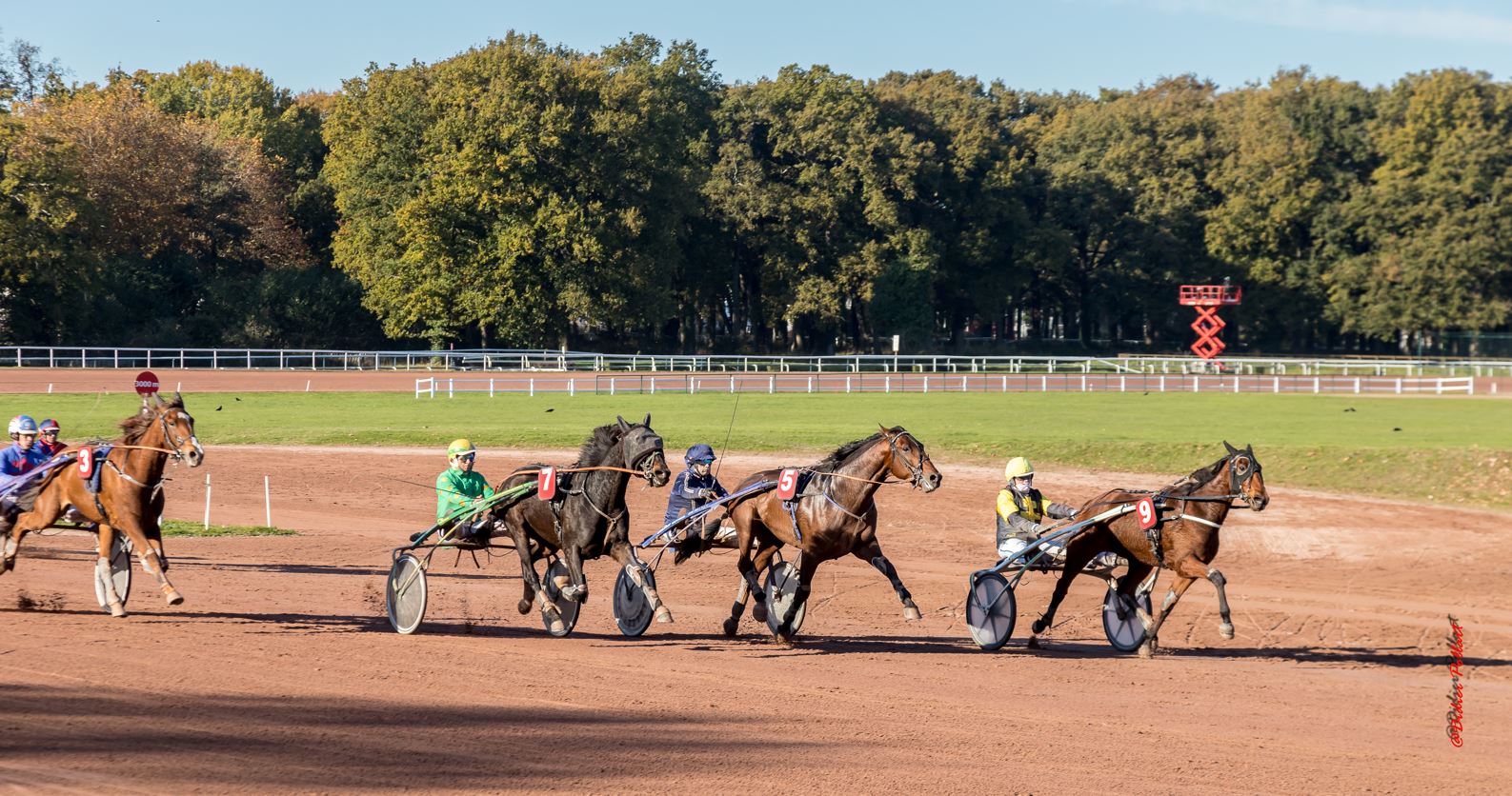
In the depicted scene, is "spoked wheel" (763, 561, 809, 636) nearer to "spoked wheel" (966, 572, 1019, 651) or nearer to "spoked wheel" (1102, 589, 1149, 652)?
"spoked wheel" (966, 572, 1019, 651)

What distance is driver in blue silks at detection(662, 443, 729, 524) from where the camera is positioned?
12047 millimetres

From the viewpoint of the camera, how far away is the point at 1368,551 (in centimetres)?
1823

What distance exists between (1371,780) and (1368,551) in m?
11.2

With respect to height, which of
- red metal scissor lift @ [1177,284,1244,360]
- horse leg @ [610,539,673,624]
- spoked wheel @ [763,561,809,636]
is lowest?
spoked wheel @ [763,561,809,636]

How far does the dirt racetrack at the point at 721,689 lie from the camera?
779cm

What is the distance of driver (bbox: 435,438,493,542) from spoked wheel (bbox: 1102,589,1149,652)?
5.31 metres

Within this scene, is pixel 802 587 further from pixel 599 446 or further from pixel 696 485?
pixel 599 446

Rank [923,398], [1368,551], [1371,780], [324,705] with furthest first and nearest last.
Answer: [923,398] → [1368,551] → [324,705] → [1371,780]

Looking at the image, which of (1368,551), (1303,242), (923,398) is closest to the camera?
(1368,551)

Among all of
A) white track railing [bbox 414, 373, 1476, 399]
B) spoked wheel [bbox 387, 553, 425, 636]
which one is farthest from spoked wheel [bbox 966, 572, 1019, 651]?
white track railing [bbox 414, 373, 1476, 399]

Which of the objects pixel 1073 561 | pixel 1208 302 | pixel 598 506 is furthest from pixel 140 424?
pixel 1208 302

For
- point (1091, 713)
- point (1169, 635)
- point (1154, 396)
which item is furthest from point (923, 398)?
point (1091, 713)

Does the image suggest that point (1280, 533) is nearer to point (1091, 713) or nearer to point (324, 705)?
point (1091, 713)

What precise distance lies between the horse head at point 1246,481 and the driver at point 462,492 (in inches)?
234
